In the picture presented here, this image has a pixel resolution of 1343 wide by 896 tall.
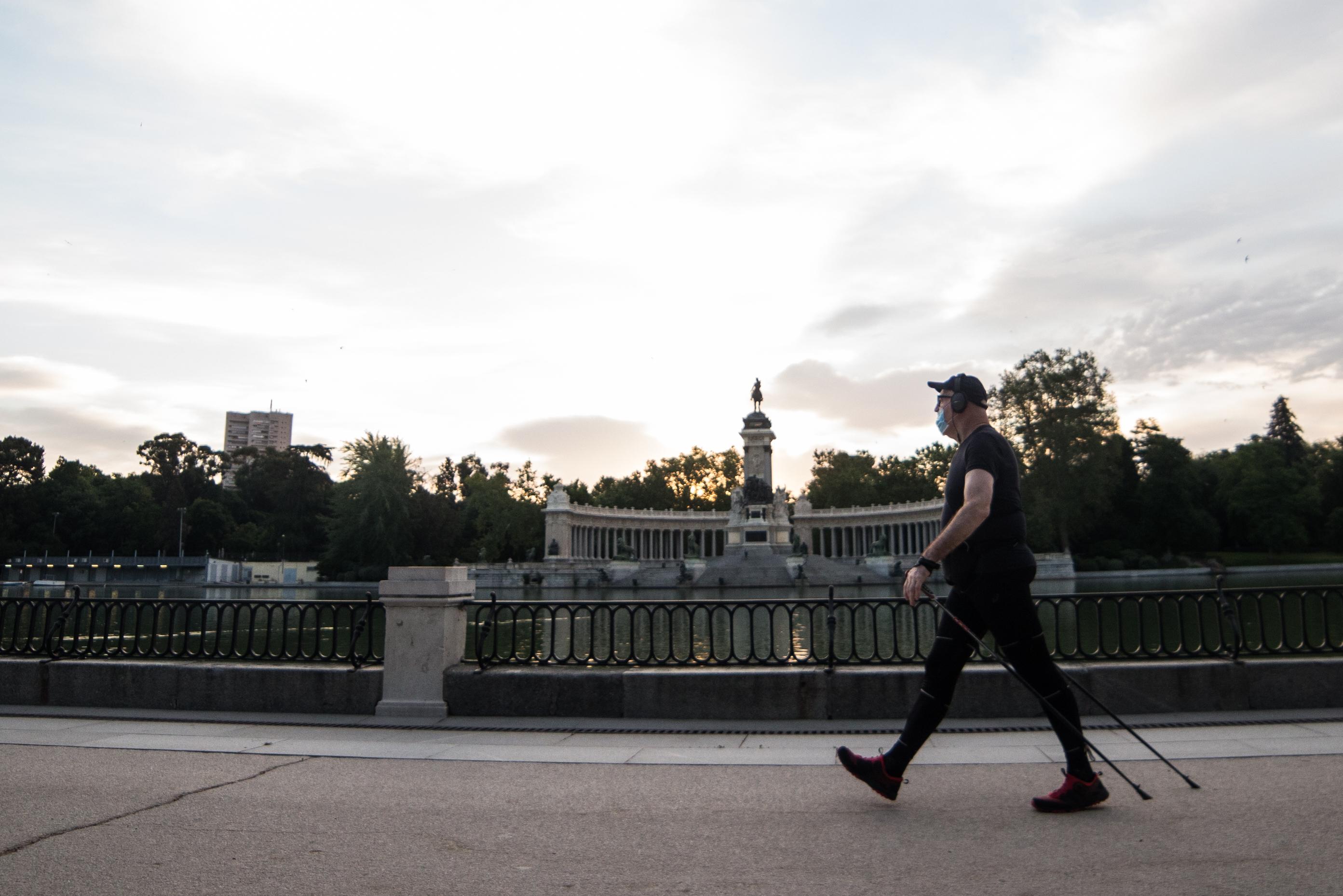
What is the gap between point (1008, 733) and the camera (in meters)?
8.65

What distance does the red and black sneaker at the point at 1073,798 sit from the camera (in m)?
5.68

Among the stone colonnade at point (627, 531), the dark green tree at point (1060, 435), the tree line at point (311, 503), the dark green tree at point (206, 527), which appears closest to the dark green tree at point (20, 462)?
the tree line at point (311, 503)

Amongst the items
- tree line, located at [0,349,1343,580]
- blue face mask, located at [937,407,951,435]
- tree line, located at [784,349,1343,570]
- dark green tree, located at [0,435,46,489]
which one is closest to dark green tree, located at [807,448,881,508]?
A: tree line, located at [0,349,1343,580]

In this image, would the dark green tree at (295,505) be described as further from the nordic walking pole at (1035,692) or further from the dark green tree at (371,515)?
the nordic walking pole at (1035,692)

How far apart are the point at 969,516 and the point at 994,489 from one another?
368mm

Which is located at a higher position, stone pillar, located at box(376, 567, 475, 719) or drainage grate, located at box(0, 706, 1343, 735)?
stone pillar, located at box(376, 567, 475, 719)

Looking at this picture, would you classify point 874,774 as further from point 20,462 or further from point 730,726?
point 20,462

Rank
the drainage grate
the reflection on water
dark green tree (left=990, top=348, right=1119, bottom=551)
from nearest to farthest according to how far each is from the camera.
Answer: the drainage grate → the reflection on water → dark green tree (left=990, top=348, right=1119, bottom=551)

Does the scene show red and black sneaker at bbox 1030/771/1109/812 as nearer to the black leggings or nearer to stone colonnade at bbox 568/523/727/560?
the black leggings

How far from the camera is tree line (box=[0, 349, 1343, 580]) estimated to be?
77.1m

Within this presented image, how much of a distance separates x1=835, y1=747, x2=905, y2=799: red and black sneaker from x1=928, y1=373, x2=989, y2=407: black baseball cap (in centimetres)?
242

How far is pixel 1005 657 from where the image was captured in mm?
6137

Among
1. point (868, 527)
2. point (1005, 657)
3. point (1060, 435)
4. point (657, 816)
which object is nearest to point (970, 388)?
point (1005, 657)

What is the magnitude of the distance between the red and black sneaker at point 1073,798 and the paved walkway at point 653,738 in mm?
1644
